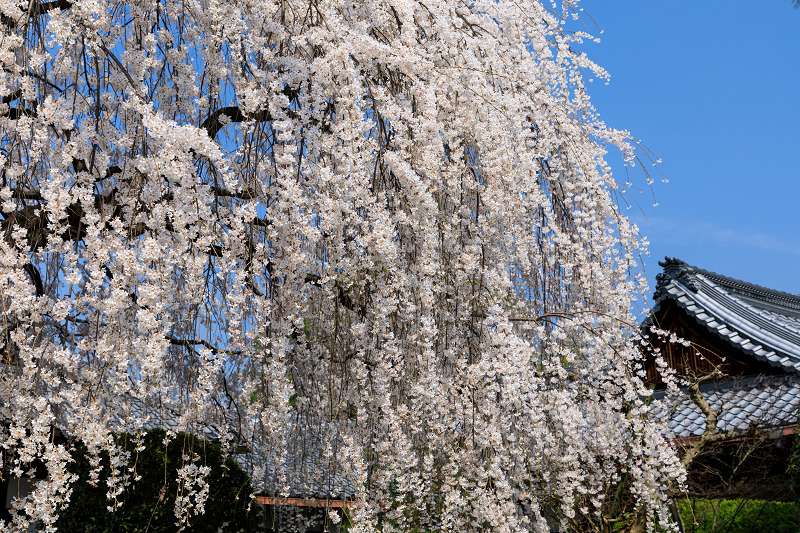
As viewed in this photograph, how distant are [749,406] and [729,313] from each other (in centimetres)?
166

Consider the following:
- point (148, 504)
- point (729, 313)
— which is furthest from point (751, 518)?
point (148, 504)

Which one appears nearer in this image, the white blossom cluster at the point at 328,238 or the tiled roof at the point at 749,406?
the white blossom cluster at the point at 328,238

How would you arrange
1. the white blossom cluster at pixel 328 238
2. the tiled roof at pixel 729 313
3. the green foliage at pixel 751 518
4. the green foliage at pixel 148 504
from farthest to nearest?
1. the tiled roof at pixel 729 313
2. the green foliage at pixel 751 518
3. the green foliage at pixel 148 504
4. the white blossom cluster at pixel 328 238

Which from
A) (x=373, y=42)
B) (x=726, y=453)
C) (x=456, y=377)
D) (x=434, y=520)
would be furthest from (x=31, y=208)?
(x=726, y=453)

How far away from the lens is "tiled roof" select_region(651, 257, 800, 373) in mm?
8641

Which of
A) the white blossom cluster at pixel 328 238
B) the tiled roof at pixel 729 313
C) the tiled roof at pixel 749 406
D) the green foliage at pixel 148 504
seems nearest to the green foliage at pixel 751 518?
the tiled roof at pixel 749 406

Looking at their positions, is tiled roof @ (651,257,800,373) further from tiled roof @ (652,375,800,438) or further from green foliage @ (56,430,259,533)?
green foliage @ (56,430,259,533)

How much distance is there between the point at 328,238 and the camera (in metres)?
3.04

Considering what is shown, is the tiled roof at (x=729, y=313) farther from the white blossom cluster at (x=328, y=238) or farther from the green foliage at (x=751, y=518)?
the white blossom cluster at (x=328, y=238)

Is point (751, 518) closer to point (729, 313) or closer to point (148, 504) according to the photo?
point (729, 313)

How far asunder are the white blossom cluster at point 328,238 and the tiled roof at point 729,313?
5.32 m

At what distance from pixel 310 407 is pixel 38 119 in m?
2.29

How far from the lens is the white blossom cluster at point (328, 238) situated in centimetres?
287

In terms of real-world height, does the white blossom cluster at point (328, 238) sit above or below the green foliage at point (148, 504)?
above
